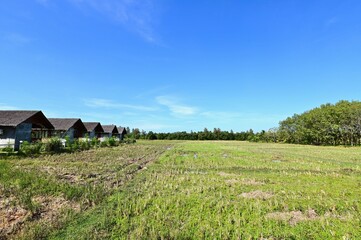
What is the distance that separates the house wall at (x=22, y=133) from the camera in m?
21.5

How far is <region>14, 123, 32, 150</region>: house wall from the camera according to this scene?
21.5 m

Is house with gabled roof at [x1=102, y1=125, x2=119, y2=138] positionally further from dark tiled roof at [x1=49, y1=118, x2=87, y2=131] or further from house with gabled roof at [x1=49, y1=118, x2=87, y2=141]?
dark tiled roof at [x1=49, y1=118, x2=87, y2=131]

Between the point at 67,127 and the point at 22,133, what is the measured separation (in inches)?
384

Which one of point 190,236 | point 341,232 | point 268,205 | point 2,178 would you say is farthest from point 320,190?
point 2,178

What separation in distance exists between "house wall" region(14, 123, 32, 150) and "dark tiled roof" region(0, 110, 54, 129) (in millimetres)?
585

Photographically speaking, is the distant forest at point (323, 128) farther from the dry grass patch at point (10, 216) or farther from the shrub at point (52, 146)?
the dry grass patch at point (10, 216)

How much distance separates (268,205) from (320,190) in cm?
302

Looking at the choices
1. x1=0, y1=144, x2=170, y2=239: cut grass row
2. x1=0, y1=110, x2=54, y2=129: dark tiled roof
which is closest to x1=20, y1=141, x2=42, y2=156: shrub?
x1=0, y1=110, x2=54, y2=129: dark tiled roof

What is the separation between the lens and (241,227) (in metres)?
4.79

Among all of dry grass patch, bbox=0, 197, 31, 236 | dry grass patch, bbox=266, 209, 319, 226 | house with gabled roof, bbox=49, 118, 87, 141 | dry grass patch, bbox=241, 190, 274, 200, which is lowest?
dry grass patch, bbox=266, 209, 319, 226

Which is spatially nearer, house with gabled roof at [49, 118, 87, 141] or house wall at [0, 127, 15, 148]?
house wall at [0, 127, 15, 148]

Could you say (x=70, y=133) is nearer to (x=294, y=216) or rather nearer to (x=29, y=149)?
(x=29, y=149)

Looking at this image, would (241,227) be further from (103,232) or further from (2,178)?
(2,178)

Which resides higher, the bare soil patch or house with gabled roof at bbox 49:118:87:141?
house with gabled roof at bbox 49:118:87:141
